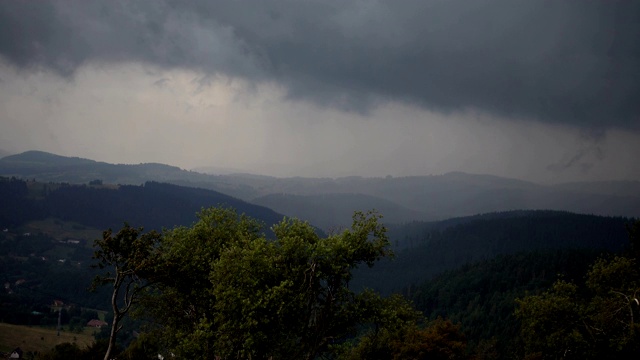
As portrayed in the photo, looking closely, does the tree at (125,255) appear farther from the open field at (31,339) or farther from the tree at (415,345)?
the open field at (31,339)

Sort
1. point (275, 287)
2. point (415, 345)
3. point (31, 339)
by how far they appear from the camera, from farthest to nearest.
A: point (31, 339)
point (415, 345)
point (275, 287)

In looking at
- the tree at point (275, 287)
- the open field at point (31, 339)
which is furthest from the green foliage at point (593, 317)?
the open field at point (31, 339)

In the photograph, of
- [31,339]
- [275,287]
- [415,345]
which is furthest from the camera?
[31,339]

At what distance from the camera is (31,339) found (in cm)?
17525

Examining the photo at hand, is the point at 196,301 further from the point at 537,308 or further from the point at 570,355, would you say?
the point at 570,355

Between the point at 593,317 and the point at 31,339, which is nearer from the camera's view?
the point at 593,317

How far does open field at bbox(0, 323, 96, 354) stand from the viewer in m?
162

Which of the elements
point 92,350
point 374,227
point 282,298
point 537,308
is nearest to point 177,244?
point 282,298

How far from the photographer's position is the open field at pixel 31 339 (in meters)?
162

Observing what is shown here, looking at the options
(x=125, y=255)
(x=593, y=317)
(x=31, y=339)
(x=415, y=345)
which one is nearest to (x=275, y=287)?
(x=125, y=255)

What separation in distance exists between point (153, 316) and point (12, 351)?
537ft

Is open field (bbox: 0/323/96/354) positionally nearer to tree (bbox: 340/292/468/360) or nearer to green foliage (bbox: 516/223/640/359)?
tree (bbox: 340/292/468/360)

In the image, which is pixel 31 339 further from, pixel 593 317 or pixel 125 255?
pixel 593 317

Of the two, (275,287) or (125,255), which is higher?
(125,255)
